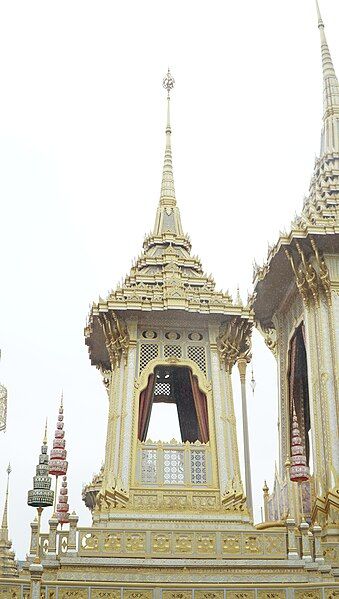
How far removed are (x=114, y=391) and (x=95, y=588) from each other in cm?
905

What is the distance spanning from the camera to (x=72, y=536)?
16688 mm

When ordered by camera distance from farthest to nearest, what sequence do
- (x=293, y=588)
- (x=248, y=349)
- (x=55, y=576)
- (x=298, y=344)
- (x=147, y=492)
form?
1. (x=298, y=344)
2. (x=248, y=349)
3. (x=147, y=492)
4. (x=55, y=576)
5. (x=293, y=588)

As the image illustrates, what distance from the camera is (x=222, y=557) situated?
55.2 ft

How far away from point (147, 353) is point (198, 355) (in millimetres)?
1466

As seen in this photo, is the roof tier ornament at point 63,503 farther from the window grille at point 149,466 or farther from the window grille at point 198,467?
the window grille at point 198,467

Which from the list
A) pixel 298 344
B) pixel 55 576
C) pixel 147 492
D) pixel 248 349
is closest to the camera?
pixel 55 576

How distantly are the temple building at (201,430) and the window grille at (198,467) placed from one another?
0.10 ft

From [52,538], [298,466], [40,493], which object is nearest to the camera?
[40,493]

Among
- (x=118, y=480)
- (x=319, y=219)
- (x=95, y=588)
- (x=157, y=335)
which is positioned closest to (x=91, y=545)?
(x=118, y=480)

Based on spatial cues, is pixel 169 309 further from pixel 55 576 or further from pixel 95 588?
pixel 95 588

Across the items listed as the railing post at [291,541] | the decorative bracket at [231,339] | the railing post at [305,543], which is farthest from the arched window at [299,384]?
the railing post at [305,543]

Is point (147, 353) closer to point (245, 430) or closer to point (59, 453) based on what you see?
point (59, 453)

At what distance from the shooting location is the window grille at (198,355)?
21828mm

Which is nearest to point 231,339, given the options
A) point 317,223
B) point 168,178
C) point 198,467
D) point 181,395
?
point 198,467
